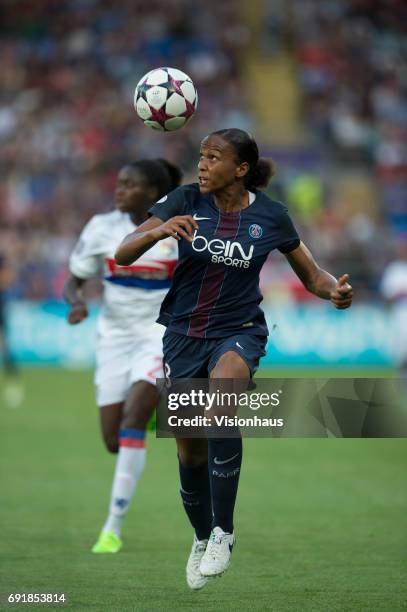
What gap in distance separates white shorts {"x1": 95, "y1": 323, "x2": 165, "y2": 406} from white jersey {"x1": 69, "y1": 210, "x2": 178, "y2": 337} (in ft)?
0.22

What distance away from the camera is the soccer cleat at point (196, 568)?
6316mm

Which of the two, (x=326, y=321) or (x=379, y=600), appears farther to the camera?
(x=326, y=321)

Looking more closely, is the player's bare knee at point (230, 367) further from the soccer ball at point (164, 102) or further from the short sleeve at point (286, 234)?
the soccer ball at point (164, 102)

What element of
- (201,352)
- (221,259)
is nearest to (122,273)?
(201,352)

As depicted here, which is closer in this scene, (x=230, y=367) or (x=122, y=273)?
(x=230, y=367)

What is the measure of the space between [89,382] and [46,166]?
19.6ft

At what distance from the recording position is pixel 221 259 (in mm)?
6207

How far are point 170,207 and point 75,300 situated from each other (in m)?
2.47

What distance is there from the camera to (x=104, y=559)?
24.9ft

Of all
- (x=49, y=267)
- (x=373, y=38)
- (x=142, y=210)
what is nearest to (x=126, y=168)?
(x=142, y=210)

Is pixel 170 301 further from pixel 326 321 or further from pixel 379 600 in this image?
pixel 326 321

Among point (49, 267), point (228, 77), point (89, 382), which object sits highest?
point (228, 77)

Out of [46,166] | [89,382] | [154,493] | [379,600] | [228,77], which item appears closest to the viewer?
[379,600]

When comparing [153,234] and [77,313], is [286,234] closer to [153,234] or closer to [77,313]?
Answer: [153,234]
